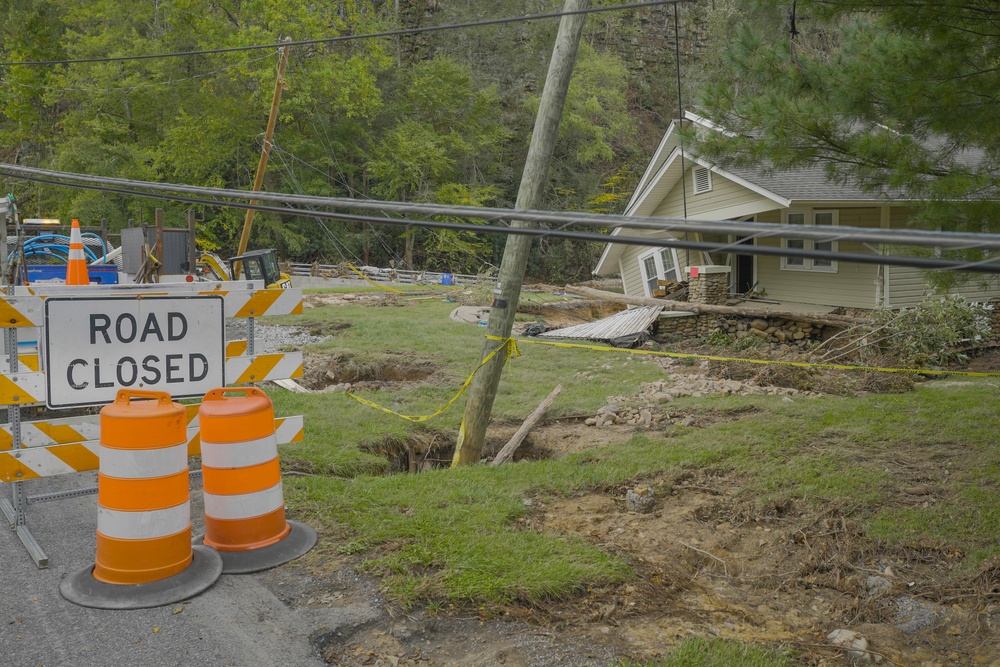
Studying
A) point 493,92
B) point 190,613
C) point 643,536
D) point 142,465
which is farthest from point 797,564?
point 493,92

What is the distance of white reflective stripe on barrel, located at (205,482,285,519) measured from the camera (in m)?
4.74

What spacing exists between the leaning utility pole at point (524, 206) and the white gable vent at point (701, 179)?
42.8 ft

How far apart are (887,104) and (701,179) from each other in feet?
44.1

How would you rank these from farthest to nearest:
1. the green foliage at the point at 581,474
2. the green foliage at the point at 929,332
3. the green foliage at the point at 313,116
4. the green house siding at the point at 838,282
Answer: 1. the green foliage at the point at 313,116
2. the green house siding at the point at 838,282
3. the green foliage at the point at 929,332
4. the green foliage at the point at 581,474

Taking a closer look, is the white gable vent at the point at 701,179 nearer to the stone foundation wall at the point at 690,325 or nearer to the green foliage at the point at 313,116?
the stone foundation wall at the point at 690,325

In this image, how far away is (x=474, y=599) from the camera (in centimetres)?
419

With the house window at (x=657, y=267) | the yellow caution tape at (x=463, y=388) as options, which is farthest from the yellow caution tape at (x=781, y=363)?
the house window at (x=657, y=267)

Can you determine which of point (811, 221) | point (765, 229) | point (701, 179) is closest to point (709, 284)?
point (811, 221)

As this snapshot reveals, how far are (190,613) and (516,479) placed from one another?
3.10 m

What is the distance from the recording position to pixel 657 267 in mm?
21922

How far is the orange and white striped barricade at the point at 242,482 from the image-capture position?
184 inches

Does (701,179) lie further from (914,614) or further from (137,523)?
(137,523)

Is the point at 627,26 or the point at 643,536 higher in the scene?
the point at 627,26

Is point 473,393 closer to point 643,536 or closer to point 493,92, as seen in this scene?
point 643,536
